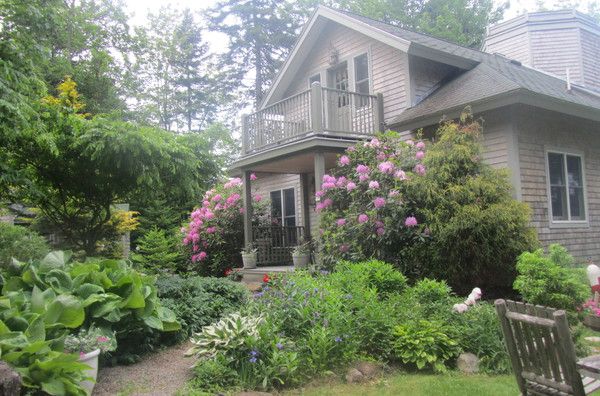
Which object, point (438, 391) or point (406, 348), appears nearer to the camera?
point (438, 391)

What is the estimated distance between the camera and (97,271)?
18.0ft

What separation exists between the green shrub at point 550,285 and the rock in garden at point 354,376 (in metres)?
2.57

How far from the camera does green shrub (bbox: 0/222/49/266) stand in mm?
8047

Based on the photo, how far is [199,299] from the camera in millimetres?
6652

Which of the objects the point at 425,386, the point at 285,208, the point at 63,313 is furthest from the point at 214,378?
the point at 285,208

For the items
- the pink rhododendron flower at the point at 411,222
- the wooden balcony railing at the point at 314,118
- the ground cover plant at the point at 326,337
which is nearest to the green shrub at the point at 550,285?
the ground cover plant at the point at 326,337

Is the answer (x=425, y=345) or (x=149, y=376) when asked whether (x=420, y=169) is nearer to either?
(x=425, y=345)

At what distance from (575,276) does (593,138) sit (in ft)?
19.8

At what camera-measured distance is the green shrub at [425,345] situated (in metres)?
5.11

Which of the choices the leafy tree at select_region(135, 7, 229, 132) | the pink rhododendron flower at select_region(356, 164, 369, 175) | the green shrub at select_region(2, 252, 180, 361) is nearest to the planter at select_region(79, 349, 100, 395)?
the green shrub at select_region(2, 252, 180, 361)

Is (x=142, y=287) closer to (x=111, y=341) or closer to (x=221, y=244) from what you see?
(x=111, y=341)

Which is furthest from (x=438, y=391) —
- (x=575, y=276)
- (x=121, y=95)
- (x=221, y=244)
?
(x=121, y=95)

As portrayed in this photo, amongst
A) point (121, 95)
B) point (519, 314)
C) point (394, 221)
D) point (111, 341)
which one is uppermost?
point (121, 95)

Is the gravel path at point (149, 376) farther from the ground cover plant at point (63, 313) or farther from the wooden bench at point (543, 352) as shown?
the wooden bench at point (543, 352)
